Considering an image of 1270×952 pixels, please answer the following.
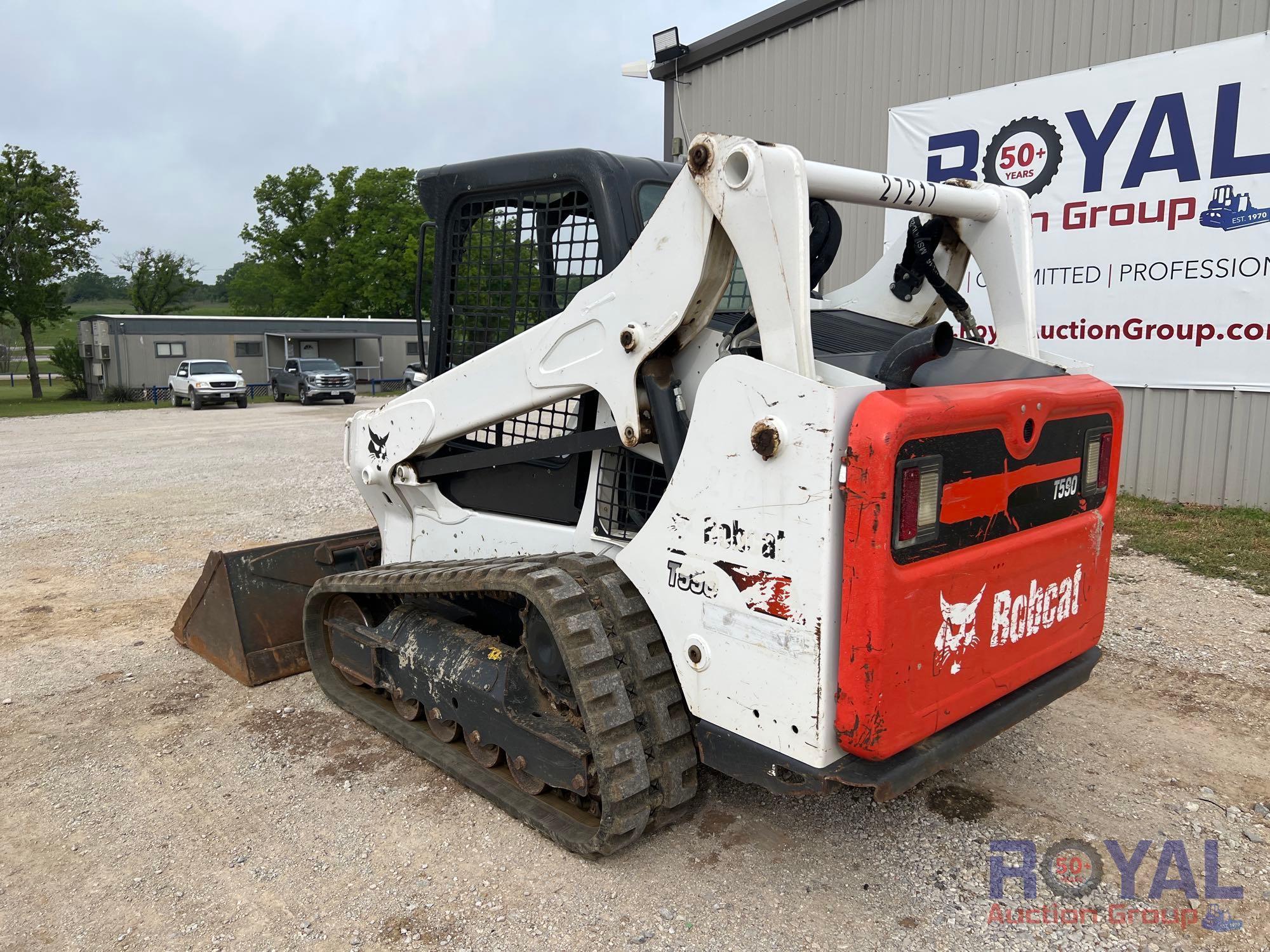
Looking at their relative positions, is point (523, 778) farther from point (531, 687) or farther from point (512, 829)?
point (531, 687)

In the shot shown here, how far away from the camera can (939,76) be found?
9.66 meters

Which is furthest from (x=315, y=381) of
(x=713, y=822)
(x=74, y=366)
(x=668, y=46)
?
(x=713, y=822)

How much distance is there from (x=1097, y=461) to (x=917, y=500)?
1.11 meters

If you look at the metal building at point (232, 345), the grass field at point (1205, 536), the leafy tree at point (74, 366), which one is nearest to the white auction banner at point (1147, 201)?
the grass field at point (1205, 536)

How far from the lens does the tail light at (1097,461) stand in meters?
3.03

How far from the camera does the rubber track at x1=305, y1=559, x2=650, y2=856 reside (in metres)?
2.73

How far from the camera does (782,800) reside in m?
3.33

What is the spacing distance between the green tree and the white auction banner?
1335 inches

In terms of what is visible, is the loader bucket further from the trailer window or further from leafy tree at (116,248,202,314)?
leafy tree at (116,248,202,314)

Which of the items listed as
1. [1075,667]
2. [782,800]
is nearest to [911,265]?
[1075,667]

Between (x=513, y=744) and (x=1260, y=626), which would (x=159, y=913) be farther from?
(x=1260, y=626)

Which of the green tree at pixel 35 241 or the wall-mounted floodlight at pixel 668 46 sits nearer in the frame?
the wall-mounted floodlight at pixel 668 46

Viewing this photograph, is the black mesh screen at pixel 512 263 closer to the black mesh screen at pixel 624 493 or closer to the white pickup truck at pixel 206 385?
the black mesh screen at pixel 624 493

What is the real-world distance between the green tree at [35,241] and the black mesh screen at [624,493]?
36743 millimetres
